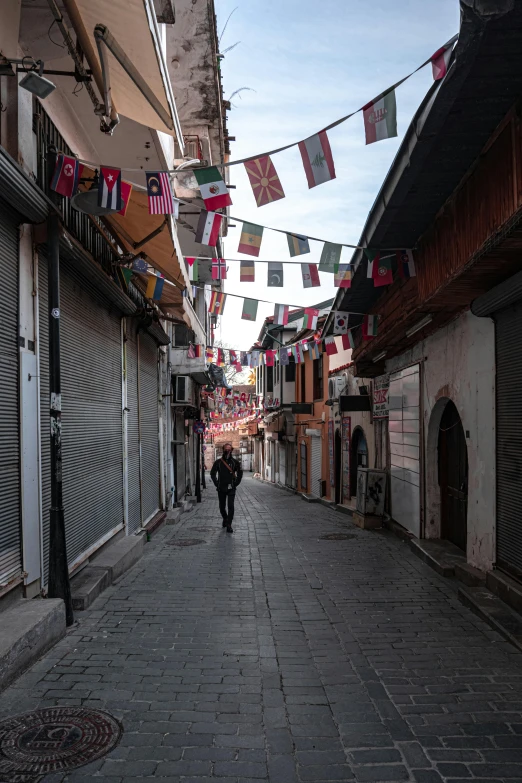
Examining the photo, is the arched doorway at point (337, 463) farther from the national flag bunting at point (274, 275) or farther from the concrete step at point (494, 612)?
the concrete step at point (494, 612)

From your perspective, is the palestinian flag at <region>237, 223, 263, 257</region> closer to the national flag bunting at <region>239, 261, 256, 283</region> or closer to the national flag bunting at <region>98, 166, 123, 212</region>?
the national flag bunting at <region>98, 166, 123, 212</region>

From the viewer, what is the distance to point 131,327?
1145cm

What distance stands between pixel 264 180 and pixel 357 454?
43.9 feet

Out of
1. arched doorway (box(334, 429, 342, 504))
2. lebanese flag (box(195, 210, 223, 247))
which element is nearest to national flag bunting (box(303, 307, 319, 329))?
lebanese flag (box(195, 210, 223, 247))

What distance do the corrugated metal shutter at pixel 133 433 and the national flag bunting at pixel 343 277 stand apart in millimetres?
3792

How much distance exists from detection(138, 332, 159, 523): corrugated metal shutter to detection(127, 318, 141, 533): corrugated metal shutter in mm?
509

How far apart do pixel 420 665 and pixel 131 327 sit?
807cm

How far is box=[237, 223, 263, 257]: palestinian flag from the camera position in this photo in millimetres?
7891

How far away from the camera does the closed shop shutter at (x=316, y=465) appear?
24.0 meters

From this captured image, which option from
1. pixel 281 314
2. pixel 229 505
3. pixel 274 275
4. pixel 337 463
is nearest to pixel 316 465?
pixel 337 463

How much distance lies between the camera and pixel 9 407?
5.68m

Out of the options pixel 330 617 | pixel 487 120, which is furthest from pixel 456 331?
pixel 330 617

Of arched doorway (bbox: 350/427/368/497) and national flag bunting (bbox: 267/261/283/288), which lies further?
arched doorway (bbox: 350/427/368/497)

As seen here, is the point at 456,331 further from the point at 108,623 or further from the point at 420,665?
the point at 108,623
